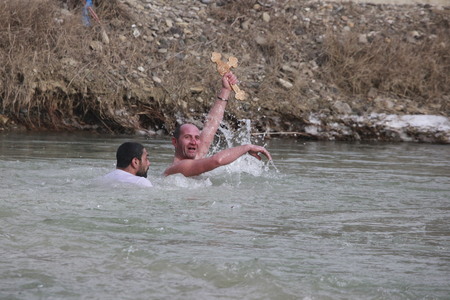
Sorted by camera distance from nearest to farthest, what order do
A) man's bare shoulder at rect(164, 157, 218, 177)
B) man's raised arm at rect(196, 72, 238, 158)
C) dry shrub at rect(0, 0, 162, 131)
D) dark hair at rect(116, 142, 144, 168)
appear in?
dark hair at rect(116, 142, 144, 168) < man's bare shoulder at rect(164, 157, 218, 177) < man's raised arm at rect(196, 72, 238, 158) < dry shrub at rect(0, 0, 162, 131)

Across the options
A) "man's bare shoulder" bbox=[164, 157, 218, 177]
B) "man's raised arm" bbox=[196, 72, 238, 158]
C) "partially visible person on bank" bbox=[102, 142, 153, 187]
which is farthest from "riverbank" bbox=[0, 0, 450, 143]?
"partially visible person on bank" bbox=[102, 142, 153, 187]

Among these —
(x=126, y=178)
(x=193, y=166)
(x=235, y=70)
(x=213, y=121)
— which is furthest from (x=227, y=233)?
(x=235, y=70)

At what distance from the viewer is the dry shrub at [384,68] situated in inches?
679

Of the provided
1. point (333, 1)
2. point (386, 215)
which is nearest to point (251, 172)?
point (386, 215)

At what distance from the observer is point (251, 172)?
405 inches

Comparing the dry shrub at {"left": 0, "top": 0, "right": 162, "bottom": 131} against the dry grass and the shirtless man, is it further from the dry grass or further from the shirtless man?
the shirtless man

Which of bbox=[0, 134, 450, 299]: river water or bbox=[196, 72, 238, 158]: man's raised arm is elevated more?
bbox=[196, 72, 238, 158]: man's raised arm

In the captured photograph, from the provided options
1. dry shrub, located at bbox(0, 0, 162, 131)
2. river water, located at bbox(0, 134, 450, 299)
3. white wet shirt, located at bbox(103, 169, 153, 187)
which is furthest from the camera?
dry shrub, located at bbox(0, 0, 162, 131)

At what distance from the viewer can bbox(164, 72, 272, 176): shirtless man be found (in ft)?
27.9

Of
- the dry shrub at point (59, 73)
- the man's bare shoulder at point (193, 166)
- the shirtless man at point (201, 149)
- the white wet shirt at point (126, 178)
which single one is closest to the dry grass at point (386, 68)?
the dry shrub at point (59, 73)

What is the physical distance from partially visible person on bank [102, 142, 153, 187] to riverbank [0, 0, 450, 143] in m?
6.79

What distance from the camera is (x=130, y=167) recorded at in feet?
27.9

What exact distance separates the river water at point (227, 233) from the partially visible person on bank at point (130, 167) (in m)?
0.11

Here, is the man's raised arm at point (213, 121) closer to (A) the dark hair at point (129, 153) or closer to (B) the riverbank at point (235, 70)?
(A) the dark hair at point (129, 153)
